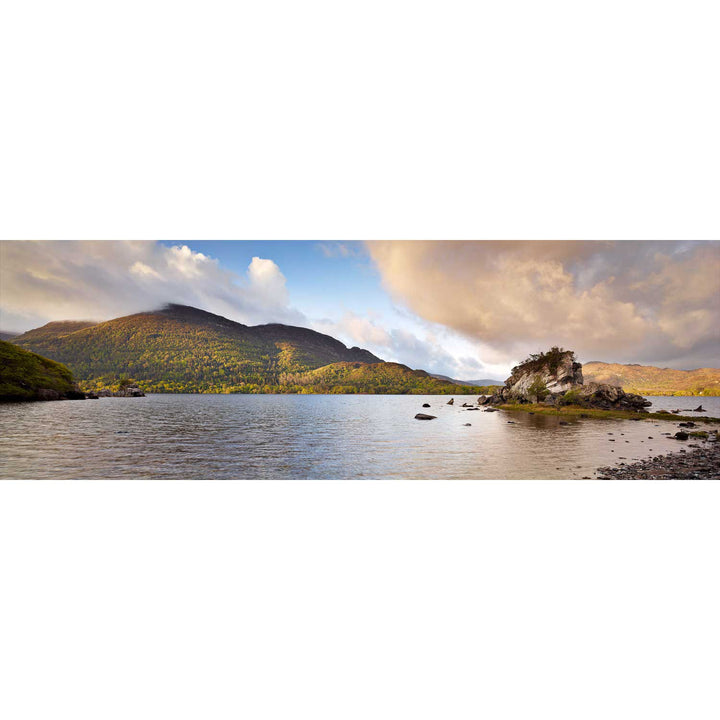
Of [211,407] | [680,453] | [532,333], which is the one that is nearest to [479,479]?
[532,333]

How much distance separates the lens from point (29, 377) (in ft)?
29.2

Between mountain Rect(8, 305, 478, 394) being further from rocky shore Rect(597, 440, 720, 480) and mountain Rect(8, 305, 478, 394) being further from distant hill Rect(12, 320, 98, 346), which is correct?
rocky shore Rect(597, 440, 720, 480)

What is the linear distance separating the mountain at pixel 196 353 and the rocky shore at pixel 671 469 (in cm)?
382

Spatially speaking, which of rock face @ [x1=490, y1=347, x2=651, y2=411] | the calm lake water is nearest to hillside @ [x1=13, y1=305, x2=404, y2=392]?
the calm lake water

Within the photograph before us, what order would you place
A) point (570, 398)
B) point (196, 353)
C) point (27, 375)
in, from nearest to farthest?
point (27, 375) < point (196, 353) < point (570, 398)

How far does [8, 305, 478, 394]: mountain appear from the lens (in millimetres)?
8891

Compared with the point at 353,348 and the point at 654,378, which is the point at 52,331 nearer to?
the point at 353,348

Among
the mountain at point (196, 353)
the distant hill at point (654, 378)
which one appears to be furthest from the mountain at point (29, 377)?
the distant hill at point (654, 378)

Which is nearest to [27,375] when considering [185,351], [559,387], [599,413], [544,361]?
[185,351]

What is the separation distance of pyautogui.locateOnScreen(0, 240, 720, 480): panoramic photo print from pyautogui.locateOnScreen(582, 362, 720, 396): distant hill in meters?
0.04

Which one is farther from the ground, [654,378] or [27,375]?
[654,378]

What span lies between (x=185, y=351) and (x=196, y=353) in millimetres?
305
